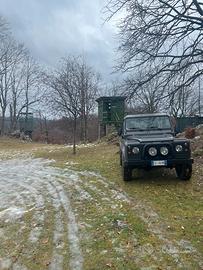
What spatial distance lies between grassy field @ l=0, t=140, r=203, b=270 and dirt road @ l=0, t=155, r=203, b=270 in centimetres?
1

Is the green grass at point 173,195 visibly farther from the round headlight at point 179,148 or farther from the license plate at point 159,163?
the round headlight at point 179,148

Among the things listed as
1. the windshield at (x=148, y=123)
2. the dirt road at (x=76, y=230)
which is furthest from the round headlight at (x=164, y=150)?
the windshield at (x=148, y=123)

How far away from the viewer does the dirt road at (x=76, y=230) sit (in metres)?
5.47

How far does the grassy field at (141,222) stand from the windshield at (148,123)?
1.58 m

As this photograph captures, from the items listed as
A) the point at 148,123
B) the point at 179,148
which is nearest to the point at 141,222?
the point at 179,148

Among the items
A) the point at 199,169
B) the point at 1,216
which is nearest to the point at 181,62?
the point at 199,169

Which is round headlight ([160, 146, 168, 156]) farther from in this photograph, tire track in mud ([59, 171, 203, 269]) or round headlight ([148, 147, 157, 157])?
tire track in mud ([59, 171, 203, 269])

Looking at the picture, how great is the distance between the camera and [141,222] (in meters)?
7.03

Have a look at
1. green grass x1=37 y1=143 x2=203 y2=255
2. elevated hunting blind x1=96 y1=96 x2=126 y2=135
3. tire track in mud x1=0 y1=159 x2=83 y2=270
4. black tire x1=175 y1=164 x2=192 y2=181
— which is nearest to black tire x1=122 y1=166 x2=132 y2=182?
green grass x1=37 y1=143 x2=203 y2=255

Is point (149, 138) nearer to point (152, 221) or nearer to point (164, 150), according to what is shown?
point (164, 150)

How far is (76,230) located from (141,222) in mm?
1128

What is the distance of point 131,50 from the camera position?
1328 cm

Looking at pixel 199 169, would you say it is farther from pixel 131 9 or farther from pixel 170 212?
pixel 131 9

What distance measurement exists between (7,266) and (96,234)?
158cm
